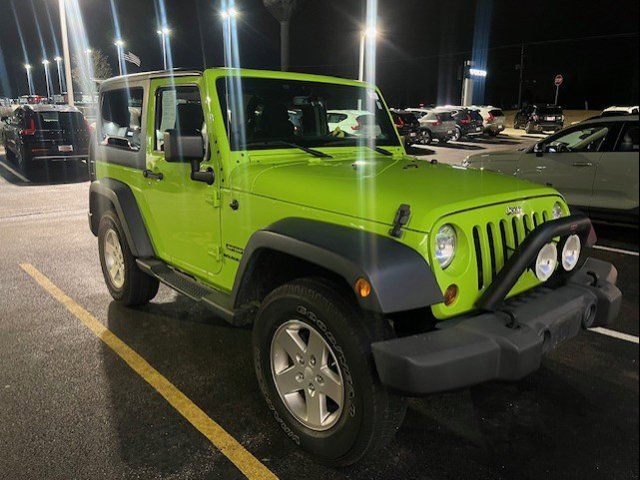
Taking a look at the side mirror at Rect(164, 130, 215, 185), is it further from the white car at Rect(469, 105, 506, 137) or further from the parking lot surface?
Result: the white car at Rect(469, 105, 506, 137)

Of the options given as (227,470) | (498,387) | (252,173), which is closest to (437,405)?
(498,387)

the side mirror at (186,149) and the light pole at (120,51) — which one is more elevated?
the light pole at (120,51)

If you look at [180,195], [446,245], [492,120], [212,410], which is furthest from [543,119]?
[212,410]

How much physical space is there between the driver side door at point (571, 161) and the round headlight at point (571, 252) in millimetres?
4280

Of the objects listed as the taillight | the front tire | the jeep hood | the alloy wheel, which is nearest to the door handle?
the jeep hood

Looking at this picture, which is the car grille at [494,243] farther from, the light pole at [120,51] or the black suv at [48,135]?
the black suv at [48,135]

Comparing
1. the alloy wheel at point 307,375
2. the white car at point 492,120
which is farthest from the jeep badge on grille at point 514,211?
the white car at point 492,120

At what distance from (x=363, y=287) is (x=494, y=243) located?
824mm

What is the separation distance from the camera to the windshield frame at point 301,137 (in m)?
3.39

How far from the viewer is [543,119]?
2580 centimetres

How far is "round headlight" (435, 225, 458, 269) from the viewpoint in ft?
8.05

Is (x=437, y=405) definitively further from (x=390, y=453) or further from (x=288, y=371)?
(x=288, y=371)

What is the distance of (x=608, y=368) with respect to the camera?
3.72 metres

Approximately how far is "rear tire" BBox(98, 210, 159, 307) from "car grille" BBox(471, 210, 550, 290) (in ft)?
9.70
